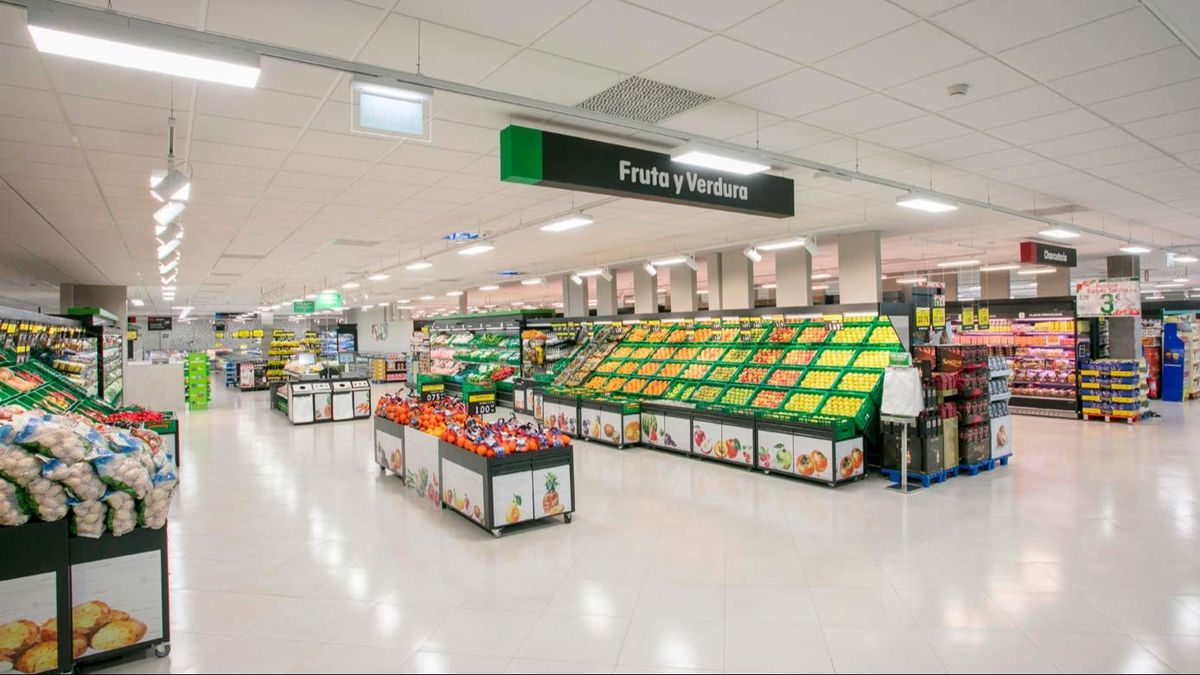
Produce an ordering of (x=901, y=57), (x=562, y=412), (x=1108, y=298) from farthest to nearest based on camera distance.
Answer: (x=1108, y=298) < (x=562, y=412) < (x=901, y=57)

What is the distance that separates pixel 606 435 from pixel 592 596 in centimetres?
565

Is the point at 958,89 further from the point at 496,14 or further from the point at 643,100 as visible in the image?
the point at 496,14

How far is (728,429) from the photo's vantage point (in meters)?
8.13

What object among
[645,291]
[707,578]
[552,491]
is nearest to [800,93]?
[707,578]

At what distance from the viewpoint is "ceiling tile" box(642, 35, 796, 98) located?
3842 millimetres

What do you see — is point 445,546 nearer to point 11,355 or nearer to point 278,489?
point 278,489

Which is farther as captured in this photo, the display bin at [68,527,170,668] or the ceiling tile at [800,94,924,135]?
the ceiling tile at [800,94,924,135]

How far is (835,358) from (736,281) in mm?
5111

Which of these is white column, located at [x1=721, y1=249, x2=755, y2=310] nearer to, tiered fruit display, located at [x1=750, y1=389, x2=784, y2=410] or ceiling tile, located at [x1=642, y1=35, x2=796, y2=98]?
tiered fruit display, located at [x1=750, y1=389, x2=784, y2=410]

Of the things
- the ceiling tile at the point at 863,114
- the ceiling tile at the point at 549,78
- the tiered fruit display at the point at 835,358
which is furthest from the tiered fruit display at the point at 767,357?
the ceiling tile at the point at 549,78

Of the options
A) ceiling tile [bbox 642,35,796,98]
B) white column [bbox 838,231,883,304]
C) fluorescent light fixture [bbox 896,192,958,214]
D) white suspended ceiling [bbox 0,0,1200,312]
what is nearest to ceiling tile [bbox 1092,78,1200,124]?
white suspended ceiling [bbox 0,0,1200,312]

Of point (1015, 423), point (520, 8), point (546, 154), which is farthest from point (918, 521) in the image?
point (1015, 423)

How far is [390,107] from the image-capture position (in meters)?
3.92

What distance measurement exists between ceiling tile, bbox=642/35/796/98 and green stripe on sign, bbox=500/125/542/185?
909 millimetres
